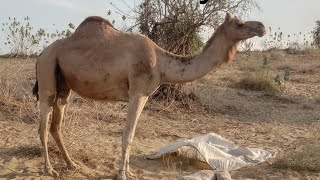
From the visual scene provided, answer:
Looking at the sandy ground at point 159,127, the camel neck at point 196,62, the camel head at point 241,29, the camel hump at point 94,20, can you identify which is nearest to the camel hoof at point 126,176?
the sandy ground at point 159,127

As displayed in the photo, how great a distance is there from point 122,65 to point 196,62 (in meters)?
0.91

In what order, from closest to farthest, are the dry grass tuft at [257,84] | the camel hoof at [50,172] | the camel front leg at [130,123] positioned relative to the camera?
the camel front leg at [130,123], the camel hoof at [50,172], the dry grass tuft at [257,84]

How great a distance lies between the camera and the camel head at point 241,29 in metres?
6.13

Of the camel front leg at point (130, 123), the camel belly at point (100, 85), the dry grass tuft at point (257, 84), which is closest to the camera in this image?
the camel front leg at point (130, 123)

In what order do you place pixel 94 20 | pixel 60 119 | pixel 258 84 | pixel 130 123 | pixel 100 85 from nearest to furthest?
pixel 130 123 → pixel 100 85 → pixel 94 20 → pixel 60 119 → pixel 258 84

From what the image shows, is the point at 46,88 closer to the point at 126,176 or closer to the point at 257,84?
the point at 126,176

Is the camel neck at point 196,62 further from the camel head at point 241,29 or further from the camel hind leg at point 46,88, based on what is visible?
the camel hind leg at point 46,88

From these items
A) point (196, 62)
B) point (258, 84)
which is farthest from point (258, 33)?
point (258, 84)

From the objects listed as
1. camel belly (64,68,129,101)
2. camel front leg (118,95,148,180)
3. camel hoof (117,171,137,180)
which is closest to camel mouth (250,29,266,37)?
camel front leg (118,95,148,180)

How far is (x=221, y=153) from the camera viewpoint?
726 cm

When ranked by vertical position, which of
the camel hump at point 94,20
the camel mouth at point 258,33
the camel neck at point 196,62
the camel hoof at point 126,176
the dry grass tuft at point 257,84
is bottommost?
the camel hoof at point 126,176

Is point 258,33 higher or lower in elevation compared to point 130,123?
higher

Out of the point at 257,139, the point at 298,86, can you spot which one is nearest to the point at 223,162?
the point at 257,139

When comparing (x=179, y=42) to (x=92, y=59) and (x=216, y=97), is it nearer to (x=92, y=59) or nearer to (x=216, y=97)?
(x=216, y=97)
